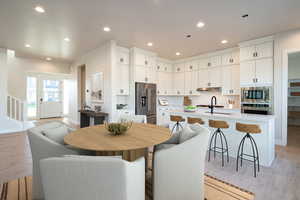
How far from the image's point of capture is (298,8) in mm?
2695

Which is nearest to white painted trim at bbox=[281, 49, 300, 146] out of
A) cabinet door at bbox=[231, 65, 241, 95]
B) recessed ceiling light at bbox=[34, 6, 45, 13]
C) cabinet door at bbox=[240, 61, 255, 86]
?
cabinet door at bbox=[240, 61, 255, 86]

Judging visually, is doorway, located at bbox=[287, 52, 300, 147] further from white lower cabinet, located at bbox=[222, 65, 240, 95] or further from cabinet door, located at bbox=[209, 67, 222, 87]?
cabinet door, located at bbox=[209, 67, 222, 87]

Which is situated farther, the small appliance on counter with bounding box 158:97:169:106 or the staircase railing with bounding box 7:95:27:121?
the small appliance on counter with bounding box 158:97:169:106

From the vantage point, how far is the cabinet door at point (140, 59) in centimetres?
489

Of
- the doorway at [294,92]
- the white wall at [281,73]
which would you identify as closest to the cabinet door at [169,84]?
the white wall at [281,73]

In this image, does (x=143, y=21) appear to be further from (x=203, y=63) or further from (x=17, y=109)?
(x=17, y=109)

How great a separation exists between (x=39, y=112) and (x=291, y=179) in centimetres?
906

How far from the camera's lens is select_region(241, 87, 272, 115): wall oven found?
3.95 meters

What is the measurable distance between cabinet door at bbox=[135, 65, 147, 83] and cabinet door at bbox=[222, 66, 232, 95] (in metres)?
2.85

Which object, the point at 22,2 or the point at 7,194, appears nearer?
the point at 7,194

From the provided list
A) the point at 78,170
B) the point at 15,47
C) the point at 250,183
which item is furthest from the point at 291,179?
the point at 15,47

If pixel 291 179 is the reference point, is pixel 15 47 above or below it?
above

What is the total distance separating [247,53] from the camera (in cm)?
430

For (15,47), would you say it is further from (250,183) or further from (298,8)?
(298,8)
